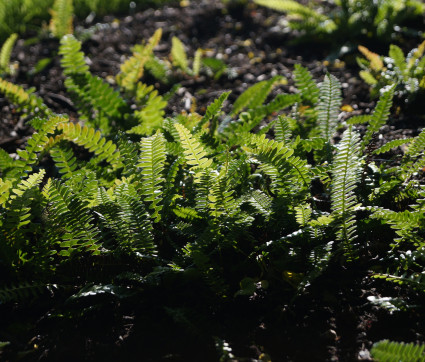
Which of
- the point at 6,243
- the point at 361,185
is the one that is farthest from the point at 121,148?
the point at 361,185

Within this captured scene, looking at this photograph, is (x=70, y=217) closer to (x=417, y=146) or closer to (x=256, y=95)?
(x=256, y=95)

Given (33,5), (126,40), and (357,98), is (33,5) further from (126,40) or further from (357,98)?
(357,98)

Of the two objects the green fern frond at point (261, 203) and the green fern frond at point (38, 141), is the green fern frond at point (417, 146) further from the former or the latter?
the green fern frond at point (38, 141)

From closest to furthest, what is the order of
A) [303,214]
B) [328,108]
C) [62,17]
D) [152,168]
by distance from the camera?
[303,214], [152,168], [328,108], [62,17]

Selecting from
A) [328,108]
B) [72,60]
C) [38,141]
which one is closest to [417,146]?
[328,108]

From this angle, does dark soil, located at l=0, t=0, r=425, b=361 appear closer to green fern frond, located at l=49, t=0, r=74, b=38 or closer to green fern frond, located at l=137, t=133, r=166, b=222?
green fern frond, located at l=137, t=133, r=166, b=222

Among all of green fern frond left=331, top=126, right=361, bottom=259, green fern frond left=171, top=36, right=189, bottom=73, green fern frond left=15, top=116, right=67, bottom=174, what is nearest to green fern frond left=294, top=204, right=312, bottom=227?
green fern frond left=331, top=126, right=361, bottom=259
